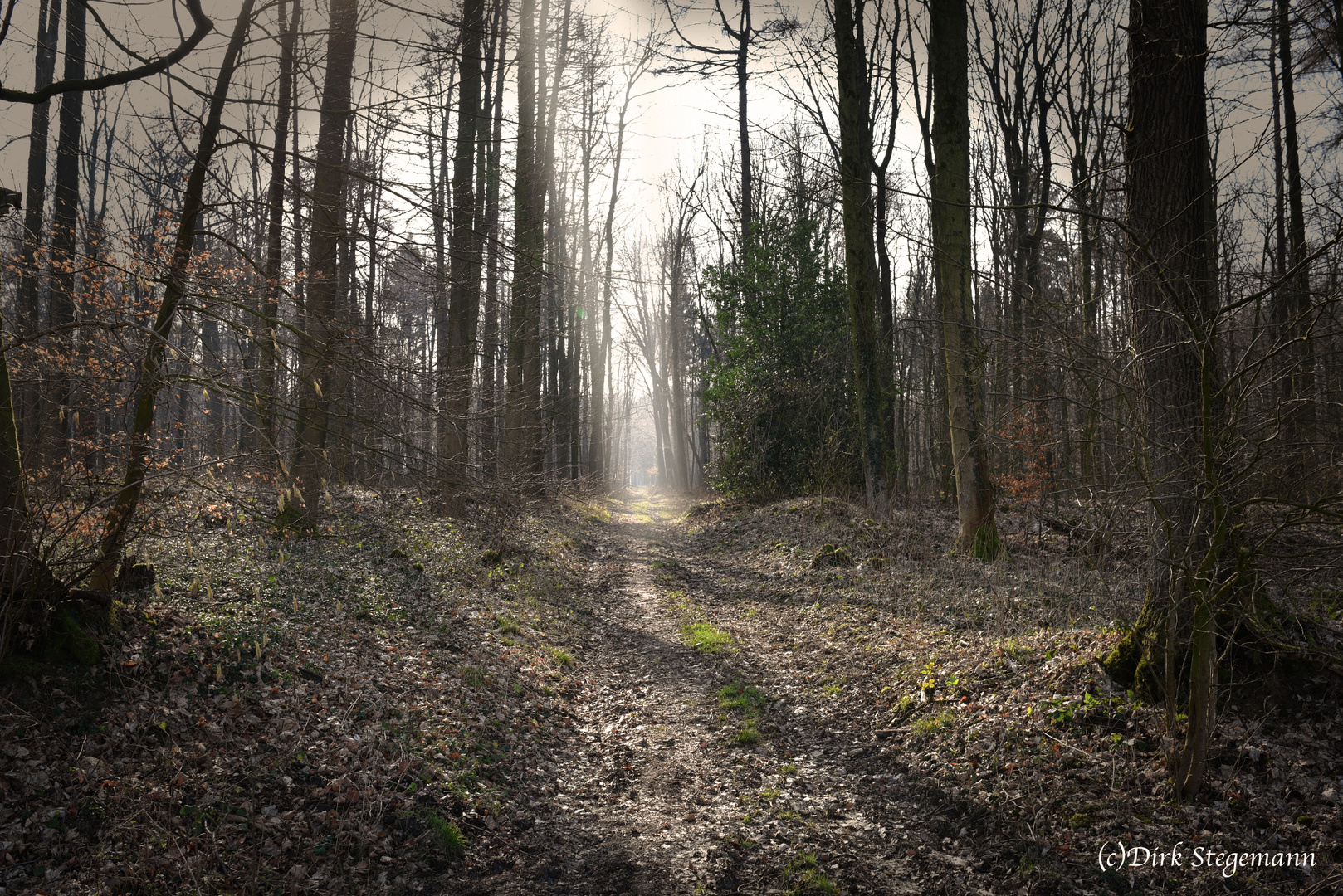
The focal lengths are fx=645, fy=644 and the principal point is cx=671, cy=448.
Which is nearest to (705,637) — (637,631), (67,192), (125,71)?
(637,631)

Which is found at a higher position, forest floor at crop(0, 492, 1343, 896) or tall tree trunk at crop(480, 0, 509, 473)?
tall tree trunk at crop(480, 0, 509, 473)

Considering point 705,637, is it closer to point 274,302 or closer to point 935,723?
point 935,723

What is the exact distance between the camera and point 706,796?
184 inches

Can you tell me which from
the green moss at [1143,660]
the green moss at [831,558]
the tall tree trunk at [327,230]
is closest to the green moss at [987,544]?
the green moss at [831,558]

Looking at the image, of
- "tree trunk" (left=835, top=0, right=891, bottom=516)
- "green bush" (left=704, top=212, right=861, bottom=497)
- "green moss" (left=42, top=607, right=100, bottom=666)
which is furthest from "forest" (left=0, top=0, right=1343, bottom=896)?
"green bush" (left=704, top=212, right=861, bottom=497)

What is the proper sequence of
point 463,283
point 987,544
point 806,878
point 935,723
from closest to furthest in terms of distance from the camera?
point 806,878, point 935,723, point 463,283, point 987,544

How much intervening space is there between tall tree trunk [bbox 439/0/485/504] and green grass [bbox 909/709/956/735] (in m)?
4.24

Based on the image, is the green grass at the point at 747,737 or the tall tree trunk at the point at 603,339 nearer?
the green grass at the point at 747,737

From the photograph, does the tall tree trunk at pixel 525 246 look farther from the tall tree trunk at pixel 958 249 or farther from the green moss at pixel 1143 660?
the green moss at pixel 1143 660

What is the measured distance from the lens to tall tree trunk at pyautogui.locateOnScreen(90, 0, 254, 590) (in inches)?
179

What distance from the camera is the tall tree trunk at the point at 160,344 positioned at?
179 inches

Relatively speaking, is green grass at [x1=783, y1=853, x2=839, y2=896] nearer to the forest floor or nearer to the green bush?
the forest floor

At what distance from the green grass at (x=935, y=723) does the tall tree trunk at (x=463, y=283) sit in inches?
167

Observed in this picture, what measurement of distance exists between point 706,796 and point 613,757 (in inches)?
41.9
